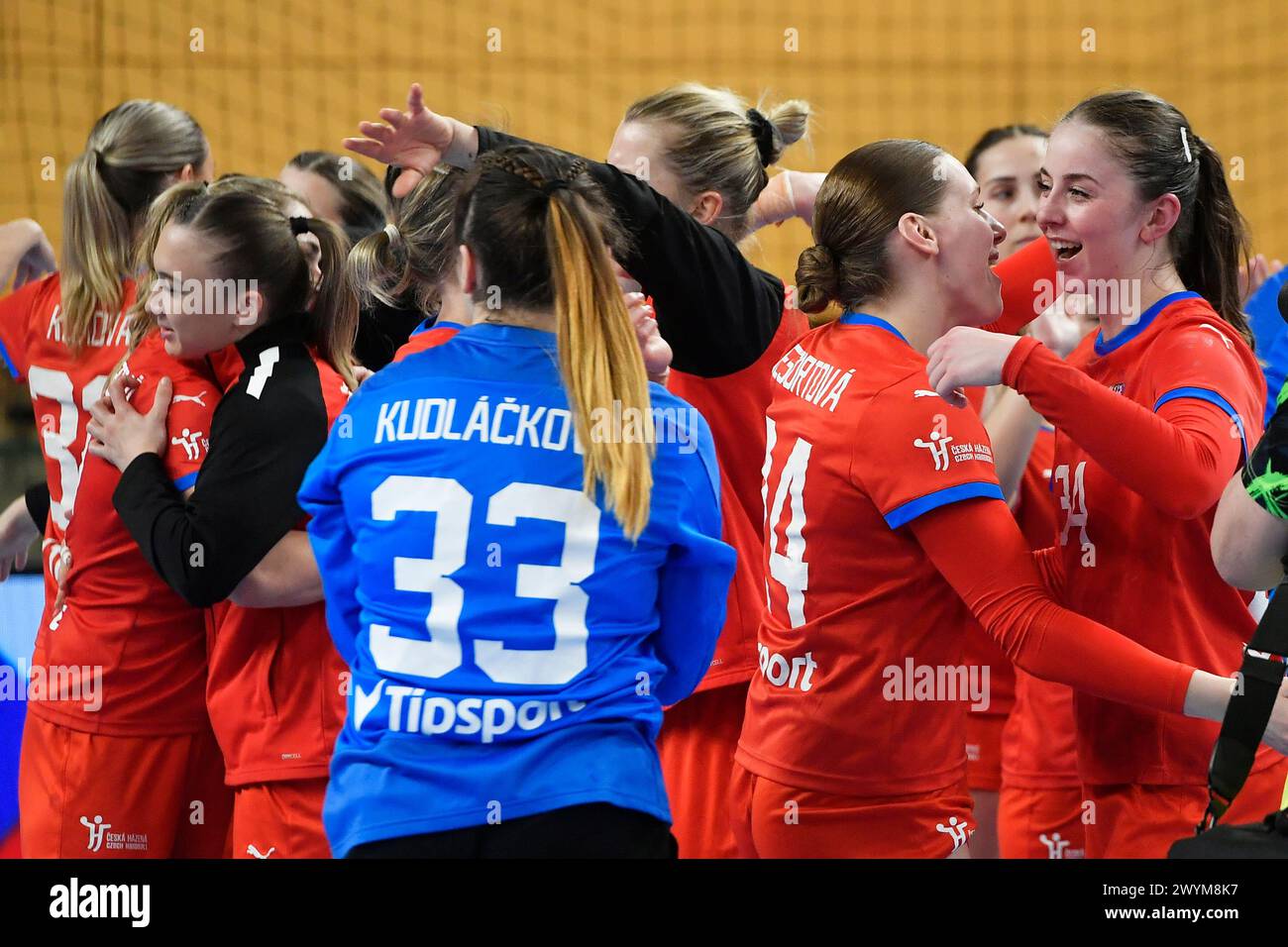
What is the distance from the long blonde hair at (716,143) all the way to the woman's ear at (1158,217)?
0.86 meters

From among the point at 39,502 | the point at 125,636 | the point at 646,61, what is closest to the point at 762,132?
Answer: the point at 125,636

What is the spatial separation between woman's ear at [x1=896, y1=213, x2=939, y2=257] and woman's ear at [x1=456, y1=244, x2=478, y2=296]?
751mm

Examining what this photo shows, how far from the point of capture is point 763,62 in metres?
7.46

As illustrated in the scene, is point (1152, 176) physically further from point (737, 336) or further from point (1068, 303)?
point (737, 336)

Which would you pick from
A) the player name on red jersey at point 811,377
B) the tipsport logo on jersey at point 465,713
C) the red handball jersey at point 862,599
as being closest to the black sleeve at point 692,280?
the player name on red jersey at point 811,377

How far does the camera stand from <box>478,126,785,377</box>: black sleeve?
7.71 feet

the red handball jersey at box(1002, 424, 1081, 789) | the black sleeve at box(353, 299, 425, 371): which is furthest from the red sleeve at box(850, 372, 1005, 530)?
the black sleeve at box(353, 299, 425, 371)

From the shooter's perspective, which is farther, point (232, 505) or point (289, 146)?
point (289, 146)

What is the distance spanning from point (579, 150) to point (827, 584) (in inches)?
219

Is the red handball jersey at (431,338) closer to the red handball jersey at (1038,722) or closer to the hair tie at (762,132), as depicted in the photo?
the hair tie at (762,132)

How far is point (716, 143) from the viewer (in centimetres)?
289
